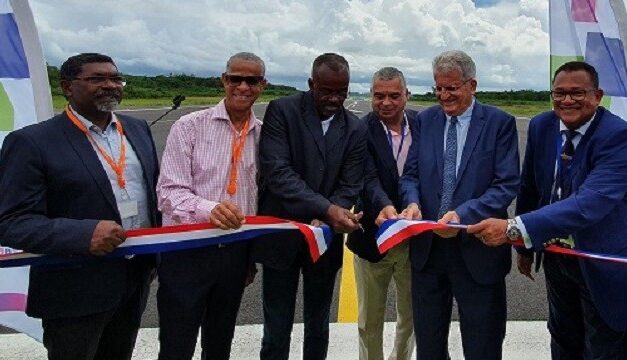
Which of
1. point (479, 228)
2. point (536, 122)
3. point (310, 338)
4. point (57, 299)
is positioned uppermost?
point (536, 122)

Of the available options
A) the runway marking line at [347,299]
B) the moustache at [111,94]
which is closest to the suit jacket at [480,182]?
the moustache at [111,94]

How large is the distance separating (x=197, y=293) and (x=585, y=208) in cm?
215

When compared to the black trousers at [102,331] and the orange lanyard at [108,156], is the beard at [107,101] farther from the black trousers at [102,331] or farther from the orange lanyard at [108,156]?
the black trousers at [102,331]

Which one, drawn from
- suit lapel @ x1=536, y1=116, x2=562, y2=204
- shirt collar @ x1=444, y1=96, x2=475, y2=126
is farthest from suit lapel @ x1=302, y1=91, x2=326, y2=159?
suit lapel @ x1=536, y1=116, x2=562, y2=204

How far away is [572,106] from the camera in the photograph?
3072 millimetres

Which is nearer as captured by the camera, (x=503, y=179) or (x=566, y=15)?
(x=503, y=179)

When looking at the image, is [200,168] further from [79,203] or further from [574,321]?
[574,321]

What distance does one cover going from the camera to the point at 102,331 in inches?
120

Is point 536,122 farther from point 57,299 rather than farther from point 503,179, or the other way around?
point 57,299

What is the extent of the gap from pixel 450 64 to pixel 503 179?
0.72m

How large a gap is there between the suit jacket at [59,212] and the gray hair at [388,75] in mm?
1913

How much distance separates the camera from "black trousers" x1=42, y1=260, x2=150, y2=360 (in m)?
2.85

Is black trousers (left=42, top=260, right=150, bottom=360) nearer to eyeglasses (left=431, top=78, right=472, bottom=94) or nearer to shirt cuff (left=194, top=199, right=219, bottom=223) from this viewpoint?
shirt cuff (left=194, top=199, right=219, bottom=223)

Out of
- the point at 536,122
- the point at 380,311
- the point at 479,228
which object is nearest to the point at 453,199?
the point at 479,228
